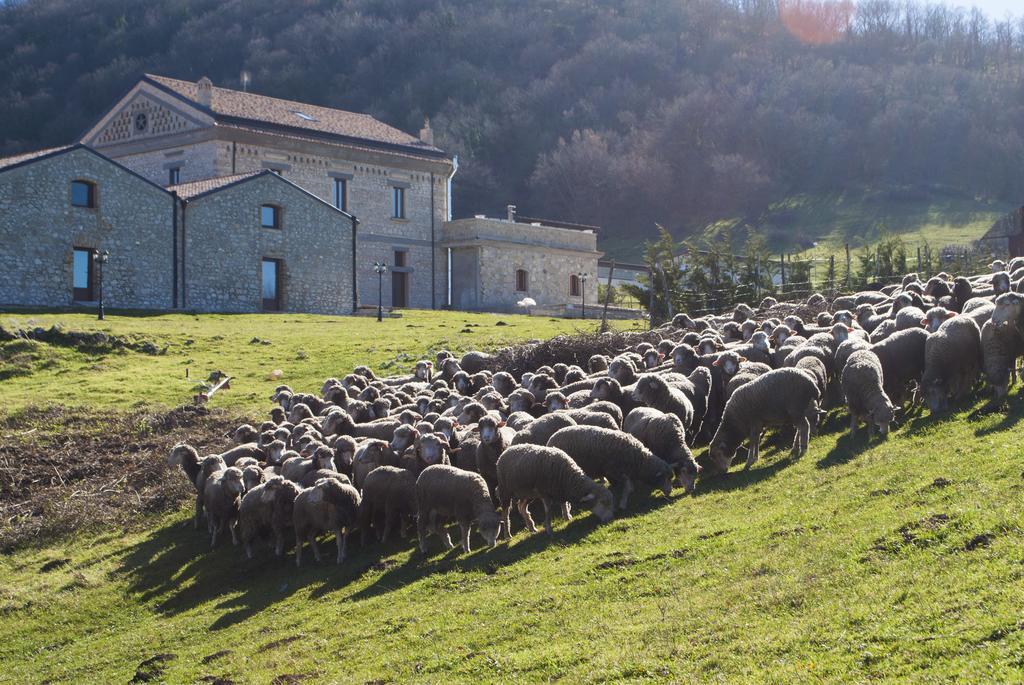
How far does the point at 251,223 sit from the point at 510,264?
18.8 m

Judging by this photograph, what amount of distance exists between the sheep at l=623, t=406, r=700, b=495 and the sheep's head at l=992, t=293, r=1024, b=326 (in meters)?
4.18

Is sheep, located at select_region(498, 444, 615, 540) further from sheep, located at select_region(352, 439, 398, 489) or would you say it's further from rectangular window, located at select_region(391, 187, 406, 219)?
rectangular window, located at select_region(391, 187, 406, 219)

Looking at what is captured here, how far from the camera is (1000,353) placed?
1470cm

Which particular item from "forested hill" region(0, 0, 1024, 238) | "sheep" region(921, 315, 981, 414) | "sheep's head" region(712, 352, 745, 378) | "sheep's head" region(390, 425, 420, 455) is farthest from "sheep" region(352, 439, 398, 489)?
"forested hill" region(0, 0, 1024, 238)

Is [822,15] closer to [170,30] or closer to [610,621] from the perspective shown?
[170,30]

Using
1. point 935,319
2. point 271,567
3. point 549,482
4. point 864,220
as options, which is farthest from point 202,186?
point 864,220

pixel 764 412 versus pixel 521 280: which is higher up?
pixel 521 280

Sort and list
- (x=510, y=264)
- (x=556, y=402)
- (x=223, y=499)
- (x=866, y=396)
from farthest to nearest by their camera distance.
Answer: (x=510, y=264) → (x=556, y=402) → (x=223, y=499) → (x=866, y=396)

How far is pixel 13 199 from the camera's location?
4197 centimetres

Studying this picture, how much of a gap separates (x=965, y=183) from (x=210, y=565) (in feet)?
320

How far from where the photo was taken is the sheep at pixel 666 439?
1388 cm

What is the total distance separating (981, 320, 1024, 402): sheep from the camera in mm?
14555

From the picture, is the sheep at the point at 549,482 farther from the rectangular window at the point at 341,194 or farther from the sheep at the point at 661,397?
the rectangular window at the point at 341,194

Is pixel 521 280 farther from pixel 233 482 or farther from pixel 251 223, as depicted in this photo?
pixel 233 482
